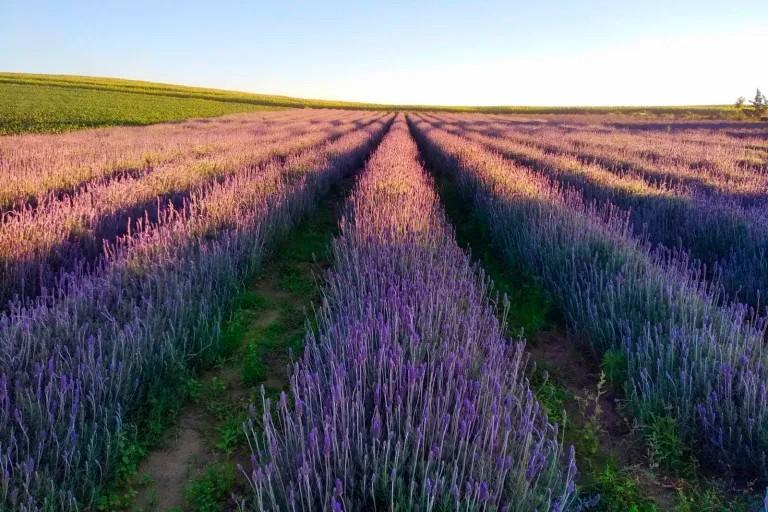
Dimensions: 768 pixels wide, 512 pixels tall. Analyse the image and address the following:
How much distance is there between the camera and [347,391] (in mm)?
1881

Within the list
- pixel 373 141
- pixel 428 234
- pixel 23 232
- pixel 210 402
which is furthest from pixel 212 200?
pixel 373 141

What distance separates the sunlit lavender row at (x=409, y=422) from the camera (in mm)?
1549

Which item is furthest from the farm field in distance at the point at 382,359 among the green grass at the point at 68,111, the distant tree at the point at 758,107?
the distant tree at the point at 758,107

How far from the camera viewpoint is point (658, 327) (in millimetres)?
3025

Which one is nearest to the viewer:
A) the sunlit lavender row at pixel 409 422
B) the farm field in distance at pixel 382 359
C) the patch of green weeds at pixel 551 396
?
the sunlit lavender row at pixel 409 422

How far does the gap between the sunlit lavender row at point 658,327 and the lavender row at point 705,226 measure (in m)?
0.48

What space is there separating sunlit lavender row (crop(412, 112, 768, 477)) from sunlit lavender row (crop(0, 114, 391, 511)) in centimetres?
253

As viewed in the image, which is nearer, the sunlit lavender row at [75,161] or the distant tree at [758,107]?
the sunlit lavender row at [75,161]

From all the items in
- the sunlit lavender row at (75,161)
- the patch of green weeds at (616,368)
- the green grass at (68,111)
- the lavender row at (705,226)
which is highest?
the green grass at (68,111)

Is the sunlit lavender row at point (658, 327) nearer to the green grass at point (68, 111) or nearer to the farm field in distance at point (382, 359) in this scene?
the farm field in distance at point (382, 359)

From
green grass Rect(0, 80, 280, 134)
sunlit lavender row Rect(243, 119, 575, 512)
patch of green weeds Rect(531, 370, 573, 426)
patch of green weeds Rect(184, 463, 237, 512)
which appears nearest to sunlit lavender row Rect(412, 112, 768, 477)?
patch of green weeds Rect(531, 370, 573, 426)

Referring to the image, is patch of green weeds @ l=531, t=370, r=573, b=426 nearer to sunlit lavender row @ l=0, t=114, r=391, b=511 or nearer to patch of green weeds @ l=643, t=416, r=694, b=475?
patch of green weeds @ l=643, t=416, r=694, b=475

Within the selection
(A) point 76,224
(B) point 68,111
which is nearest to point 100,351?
(A) point 76,224

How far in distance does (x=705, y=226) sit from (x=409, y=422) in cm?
508
